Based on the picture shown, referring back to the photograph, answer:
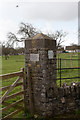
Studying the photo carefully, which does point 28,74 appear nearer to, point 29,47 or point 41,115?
point 29,47

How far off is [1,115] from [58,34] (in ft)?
90.3

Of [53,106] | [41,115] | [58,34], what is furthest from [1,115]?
[58,34]

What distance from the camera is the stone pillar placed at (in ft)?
14.6

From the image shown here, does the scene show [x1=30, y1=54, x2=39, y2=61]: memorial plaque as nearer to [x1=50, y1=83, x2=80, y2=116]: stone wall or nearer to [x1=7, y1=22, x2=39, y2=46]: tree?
[x1=50, y1=83, x2=80, y2=116]: stone wall

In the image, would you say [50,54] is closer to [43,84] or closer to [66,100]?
[43,84]

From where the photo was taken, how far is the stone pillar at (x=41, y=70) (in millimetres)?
4457

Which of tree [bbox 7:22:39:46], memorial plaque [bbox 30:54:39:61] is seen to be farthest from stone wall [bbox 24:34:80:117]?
tree [bbox 7:22:39:46]

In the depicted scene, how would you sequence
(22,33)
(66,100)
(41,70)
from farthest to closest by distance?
1. (22,33)
2. (66,100)
3. (41,70)

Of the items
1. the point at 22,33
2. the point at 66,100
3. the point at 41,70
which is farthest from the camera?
the point at 22,33

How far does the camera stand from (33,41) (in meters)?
4.53

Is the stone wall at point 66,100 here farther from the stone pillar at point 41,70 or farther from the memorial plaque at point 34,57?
the memorial plaque at point 34,57

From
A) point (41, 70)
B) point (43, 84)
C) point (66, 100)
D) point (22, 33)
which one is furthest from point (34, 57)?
point (22, 33)

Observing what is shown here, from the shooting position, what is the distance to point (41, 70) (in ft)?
14.7

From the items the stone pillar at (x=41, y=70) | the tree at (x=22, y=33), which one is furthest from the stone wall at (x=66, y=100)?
the tree at (x=22, y=33)
